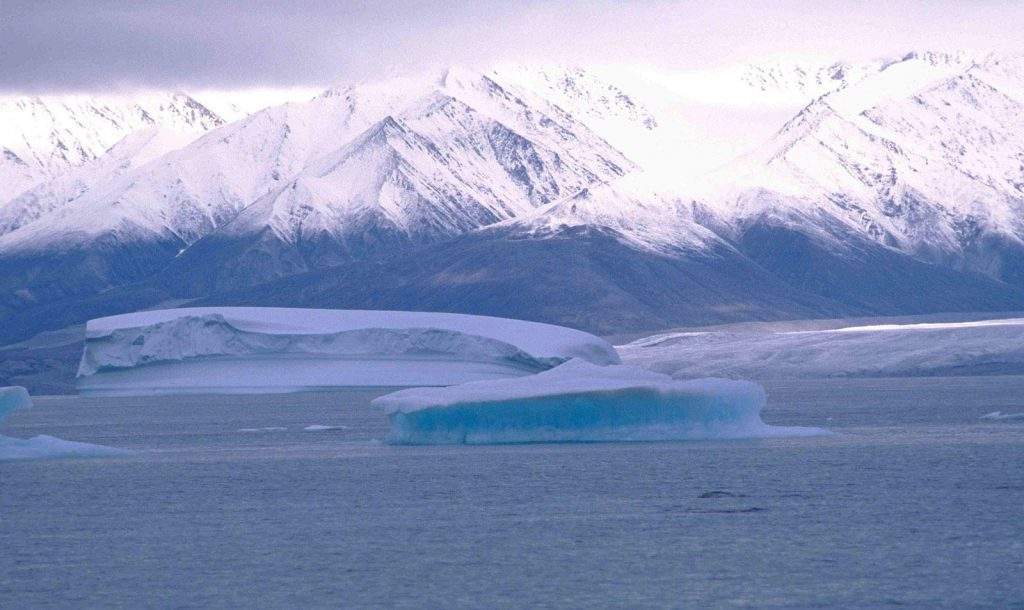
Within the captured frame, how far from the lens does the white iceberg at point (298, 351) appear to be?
265 ft

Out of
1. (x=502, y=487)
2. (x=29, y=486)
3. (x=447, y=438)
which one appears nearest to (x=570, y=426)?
(x=447, y=438)

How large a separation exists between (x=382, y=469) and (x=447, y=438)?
534 centimetres

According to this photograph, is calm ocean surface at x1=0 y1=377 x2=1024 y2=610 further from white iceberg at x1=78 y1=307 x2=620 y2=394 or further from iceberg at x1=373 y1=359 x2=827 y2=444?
white iceberg at x1=78 y1=307 x2=620 y2=394

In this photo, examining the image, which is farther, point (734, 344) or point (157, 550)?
point (734, 344)

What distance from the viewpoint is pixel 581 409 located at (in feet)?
136

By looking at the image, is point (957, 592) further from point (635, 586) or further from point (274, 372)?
point (274, 372)

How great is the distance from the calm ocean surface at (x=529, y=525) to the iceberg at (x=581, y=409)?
0.52m

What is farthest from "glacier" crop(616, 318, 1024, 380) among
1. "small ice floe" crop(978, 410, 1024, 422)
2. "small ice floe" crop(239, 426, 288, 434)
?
"small ice floe" crop(239, 426, 288, 434)

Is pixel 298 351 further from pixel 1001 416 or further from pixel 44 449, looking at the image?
pixel 44 449

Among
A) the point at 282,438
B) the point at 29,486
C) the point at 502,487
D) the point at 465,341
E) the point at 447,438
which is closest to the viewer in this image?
the point at 502,487

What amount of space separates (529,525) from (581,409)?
13.7m

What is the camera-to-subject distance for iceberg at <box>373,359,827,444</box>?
39.8 meters

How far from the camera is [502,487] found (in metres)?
33.9

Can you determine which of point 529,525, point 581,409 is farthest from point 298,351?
point 529,525
